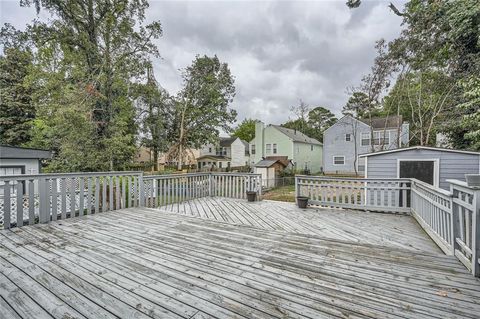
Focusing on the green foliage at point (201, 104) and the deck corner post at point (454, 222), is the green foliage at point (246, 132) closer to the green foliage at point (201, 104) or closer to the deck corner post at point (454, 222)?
the green foliage at point (201, 104)

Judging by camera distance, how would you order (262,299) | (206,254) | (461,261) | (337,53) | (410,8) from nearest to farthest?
(262,299), (461,261), (206,254), (410,8), (337,53)

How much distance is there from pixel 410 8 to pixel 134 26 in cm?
1131

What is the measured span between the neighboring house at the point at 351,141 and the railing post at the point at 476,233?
1863 centimetres

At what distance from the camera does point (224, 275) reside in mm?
2361

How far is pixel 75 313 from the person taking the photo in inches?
68.9

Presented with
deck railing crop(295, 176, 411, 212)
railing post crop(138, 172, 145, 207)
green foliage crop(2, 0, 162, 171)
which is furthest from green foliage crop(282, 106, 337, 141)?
railing post crop(138, 172, 145, 207)

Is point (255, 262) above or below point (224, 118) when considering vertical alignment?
below

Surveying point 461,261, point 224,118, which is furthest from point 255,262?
point 224,118

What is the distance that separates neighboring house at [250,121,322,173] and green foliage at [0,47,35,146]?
2048 cm

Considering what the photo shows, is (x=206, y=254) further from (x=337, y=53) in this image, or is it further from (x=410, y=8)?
(x=337, y=53)

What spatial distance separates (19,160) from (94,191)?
510 centimetres

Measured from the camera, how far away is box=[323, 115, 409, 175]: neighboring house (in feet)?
64.6

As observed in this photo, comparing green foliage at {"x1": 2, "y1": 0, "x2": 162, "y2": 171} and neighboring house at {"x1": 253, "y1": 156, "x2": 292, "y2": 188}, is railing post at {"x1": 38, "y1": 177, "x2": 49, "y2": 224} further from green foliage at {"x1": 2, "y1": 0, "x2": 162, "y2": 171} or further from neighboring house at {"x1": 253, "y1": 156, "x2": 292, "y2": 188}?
neighboring house at {"x1": 253, "y1": 156, "x2": 292, "y2": 188}

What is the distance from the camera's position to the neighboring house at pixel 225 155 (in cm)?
3047
